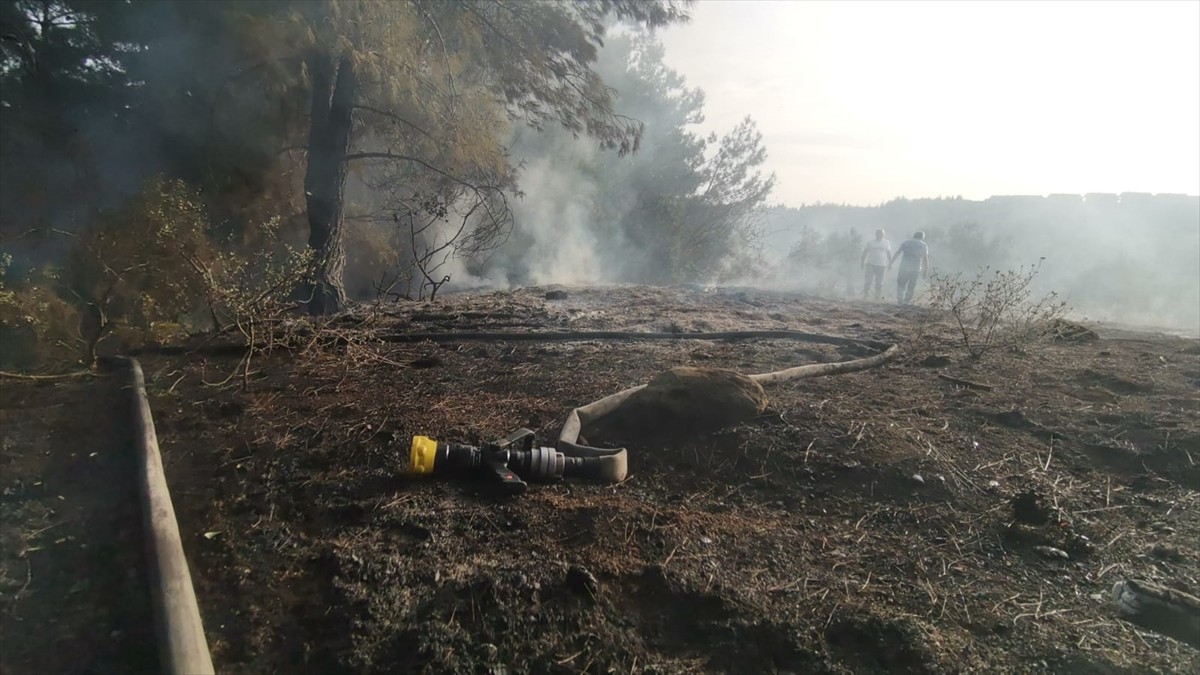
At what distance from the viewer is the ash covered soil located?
1.69 meters

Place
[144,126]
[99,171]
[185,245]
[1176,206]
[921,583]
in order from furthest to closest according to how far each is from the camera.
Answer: [1176,206], [144,126], [99,171], [185,245], [921,583]

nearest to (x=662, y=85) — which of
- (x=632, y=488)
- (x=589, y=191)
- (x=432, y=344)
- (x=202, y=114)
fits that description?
(x=589, y=191)

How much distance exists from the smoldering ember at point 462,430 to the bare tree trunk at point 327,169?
3 centimetres

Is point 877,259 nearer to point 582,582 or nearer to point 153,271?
point 153,271

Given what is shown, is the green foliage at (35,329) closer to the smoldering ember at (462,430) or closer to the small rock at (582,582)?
the smoldering ember at (462,430)

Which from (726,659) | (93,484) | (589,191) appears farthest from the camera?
(589,191)

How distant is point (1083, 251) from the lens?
22.1 meters

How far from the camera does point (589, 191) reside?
1645cm

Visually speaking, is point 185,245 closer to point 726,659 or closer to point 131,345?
point 131,345

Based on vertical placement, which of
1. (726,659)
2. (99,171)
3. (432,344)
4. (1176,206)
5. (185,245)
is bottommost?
(726,659)

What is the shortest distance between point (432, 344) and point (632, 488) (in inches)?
110

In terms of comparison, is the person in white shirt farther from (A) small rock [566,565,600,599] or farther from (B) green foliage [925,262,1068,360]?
(A) small rock [566,565,600,599]

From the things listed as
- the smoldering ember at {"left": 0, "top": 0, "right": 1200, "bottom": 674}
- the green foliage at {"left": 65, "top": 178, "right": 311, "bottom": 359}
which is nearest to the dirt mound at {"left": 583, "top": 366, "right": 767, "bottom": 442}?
the smoldering ember at {"left": 0, "top": 0, "right": 1200, "bottom": 674}

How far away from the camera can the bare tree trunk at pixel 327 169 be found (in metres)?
6.38
